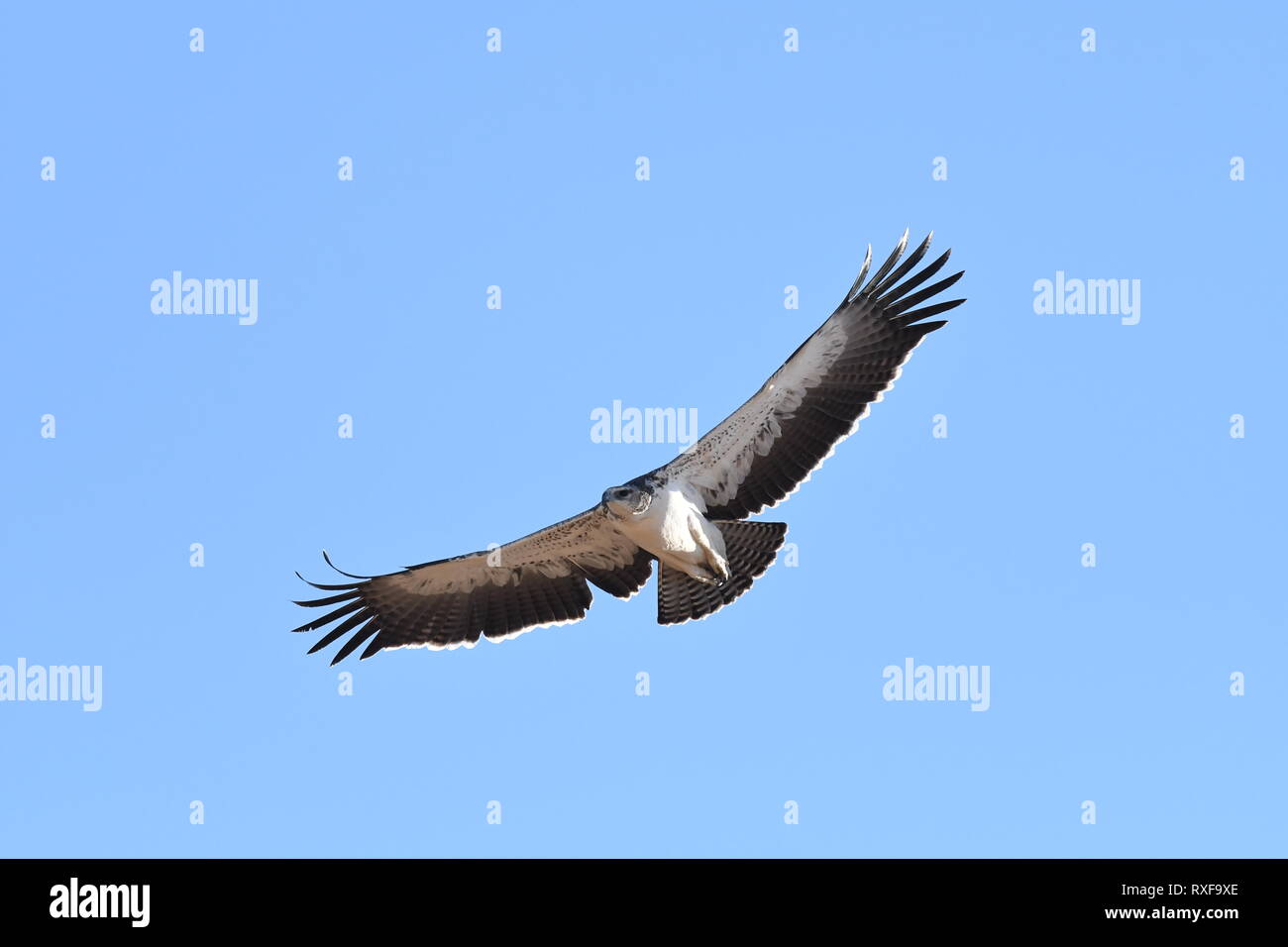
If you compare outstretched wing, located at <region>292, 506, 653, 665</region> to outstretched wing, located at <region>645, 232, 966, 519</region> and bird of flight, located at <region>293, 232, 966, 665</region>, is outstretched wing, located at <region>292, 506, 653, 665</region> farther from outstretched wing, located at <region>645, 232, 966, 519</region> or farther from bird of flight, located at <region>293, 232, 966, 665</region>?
outstretched wing, located at <region>645, 232, 966, 519</region>

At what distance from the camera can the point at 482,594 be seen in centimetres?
2041

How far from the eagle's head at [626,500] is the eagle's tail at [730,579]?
101cm

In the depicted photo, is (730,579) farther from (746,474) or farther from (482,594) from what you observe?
(482,594)

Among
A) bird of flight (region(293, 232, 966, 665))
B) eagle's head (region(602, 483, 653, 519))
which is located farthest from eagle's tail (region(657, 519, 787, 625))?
eagle's head (region(602, 483, 653, 519))

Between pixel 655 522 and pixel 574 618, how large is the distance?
82.4 inches

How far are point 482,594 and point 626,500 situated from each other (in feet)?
9.34

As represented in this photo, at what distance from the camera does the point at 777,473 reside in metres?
19.3

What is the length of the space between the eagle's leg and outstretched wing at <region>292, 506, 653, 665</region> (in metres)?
1.00

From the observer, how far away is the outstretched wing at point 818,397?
751 inches

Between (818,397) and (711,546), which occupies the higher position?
(818,397)

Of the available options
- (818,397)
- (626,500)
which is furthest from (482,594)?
(818,397)

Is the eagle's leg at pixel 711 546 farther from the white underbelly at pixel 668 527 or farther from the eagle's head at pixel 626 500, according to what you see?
the eagle's head at pixel 626 500
